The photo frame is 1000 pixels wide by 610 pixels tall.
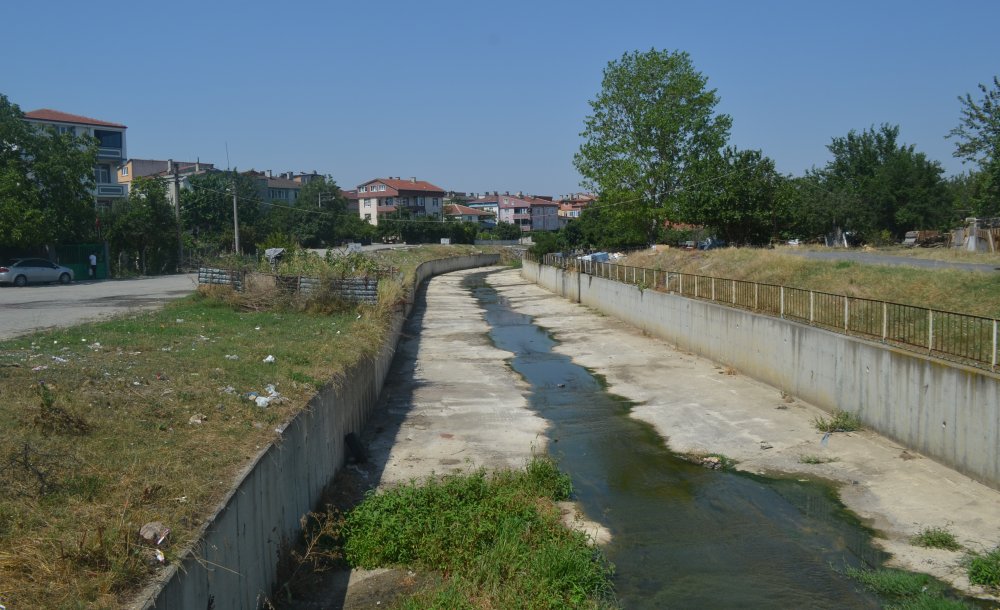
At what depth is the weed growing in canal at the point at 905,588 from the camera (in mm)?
7812

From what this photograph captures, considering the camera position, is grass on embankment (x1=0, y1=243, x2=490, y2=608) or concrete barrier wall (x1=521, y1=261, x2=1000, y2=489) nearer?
grass on embankment (x1=0, y1=243, x2=490, y2=608)

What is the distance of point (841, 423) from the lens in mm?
14727

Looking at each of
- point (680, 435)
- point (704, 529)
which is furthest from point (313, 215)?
point (704, 529)

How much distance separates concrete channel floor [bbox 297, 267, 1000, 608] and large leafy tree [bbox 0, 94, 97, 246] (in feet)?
80.0

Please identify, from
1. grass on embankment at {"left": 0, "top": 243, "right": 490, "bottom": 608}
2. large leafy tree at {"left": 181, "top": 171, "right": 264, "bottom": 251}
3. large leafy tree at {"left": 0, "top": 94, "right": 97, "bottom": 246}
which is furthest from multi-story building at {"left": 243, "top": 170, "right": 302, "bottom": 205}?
grass on embankment at {"left": 0, "top": 243, "right": 490, "bottom": 608}

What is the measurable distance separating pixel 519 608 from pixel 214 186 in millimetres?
78155

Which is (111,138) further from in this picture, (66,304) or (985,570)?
(985,570)

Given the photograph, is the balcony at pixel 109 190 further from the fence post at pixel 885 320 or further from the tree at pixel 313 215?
the fence post at pixel 885 320

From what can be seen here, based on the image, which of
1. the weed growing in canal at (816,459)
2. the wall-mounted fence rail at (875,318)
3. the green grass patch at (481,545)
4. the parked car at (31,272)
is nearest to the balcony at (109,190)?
the parked car at (31,272)

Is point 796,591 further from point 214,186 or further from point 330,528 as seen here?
point 214,186

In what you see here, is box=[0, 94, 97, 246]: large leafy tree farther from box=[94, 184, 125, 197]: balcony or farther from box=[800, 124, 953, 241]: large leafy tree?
box=[800, 124, 953, 241]: large leafy tree

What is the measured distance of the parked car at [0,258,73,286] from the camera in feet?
123

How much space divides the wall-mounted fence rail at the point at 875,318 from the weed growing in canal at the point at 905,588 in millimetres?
4623

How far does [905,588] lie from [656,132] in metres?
50.0
